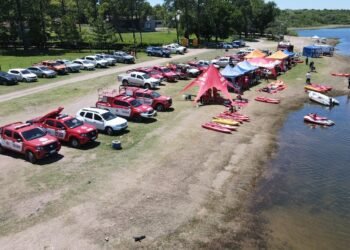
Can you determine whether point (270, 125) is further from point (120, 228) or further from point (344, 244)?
point (120, 228)

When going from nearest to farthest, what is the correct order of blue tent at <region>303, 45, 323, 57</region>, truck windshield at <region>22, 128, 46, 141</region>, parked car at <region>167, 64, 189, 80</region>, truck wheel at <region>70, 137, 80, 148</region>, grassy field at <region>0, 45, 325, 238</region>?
grassy field at <region>0, 45, 325, 238</region>
truck windshield at <region>22, 128, 46, 141</region>
truck wheel at <region>70, 137, 80, 148</region>
parked car at <region>167, 64, 189, 80</region>
blue tent at <region>303, 45, 323, 57</region>

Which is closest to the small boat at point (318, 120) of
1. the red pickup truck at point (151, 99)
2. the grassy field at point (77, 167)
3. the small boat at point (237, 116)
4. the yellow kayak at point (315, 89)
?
the small boat at point (237, 116)

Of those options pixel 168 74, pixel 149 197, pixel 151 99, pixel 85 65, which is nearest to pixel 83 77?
pixel 85 65

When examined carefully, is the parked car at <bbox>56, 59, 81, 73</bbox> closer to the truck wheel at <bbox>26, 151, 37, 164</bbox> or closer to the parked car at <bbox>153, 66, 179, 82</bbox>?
the parked car at <bbox>153, 66, 179, 82</bbox>

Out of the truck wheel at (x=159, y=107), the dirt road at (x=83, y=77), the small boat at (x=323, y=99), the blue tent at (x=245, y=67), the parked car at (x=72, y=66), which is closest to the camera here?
the truck wheel at (x=159, y=107)

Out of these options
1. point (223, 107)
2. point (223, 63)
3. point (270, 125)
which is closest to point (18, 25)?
point (223, 63)

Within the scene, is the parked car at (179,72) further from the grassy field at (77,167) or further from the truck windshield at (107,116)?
the truck windshield at (107,116)

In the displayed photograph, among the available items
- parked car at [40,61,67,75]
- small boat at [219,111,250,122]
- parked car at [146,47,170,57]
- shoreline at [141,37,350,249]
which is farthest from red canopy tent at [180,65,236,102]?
Result: parked car at [146,47,170,57]
